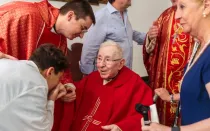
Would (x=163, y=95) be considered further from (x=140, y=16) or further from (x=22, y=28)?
(x=140, y=16)

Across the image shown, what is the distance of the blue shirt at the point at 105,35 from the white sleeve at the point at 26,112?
4.08 ft

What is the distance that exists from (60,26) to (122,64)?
0.53 m

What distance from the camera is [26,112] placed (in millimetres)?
1273

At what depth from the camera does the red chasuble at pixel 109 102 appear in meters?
1.94

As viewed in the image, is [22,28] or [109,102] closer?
[22,28]

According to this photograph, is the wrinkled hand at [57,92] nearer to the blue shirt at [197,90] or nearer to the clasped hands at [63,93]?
the clasped hands at [63,93]

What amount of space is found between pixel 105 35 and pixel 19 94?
4.68 feet

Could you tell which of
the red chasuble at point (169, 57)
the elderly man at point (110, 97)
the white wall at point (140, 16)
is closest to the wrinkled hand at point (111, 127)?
the elderly man at point (110, 97)

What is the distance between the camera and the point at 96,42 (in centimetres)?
253

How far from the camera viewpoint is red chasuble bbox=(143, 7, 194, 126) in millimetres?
2460

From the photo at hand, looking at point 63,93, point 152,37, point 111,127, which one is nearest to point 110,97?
point 111,127

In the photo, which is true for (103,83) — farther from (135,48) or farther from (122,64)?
(135,48)

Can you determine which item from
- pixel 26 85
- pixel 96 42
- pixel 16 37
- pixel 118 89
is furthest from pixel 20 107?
pixel 96 42

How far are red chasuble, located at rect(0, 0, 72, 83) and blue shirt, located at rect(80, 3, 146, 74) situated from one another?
0.70 meters
